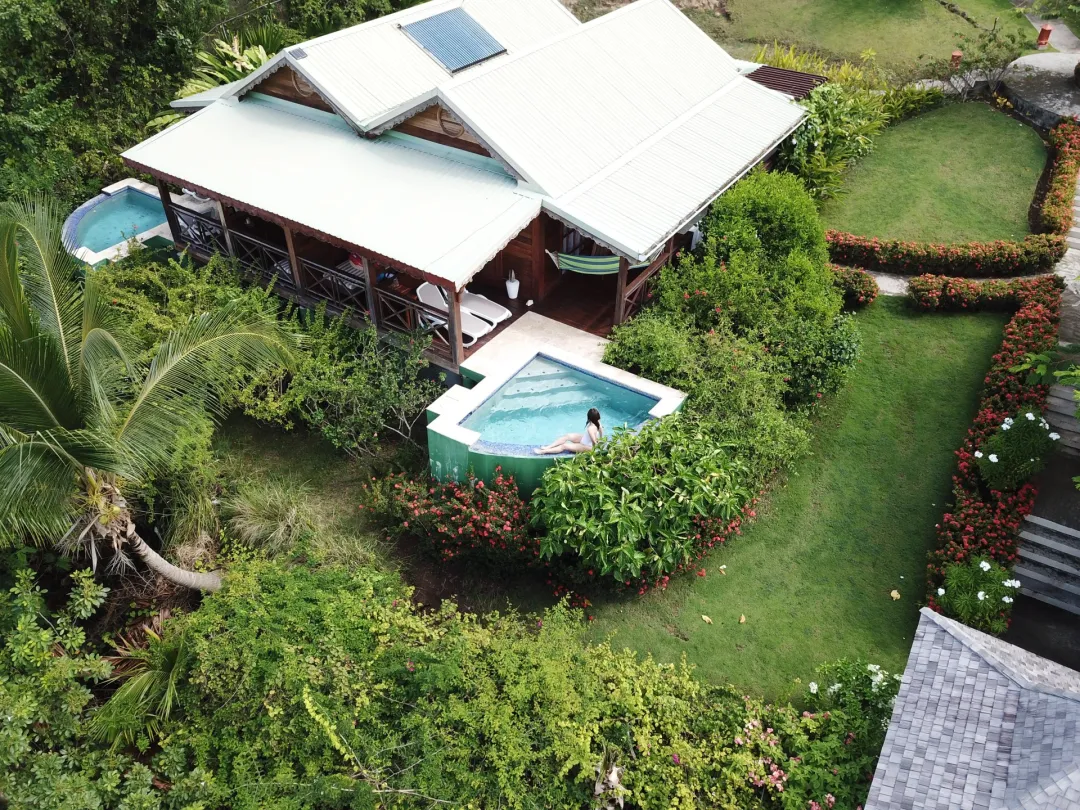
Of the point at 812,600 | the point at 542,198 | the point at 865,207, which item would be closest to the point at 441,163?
the point at 542,198

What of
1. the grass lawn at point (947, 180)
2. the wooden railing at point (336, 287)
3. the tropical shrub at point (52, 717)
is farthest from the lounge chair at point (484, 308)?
the grass lawn at point (947, 180)

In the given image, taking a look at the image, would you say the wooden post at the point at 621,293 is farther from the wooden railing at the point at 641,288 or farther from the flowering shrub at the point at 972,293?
the flowering shrub at the point at 972,293

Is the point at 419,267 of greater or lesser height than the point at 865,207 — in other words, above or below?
above

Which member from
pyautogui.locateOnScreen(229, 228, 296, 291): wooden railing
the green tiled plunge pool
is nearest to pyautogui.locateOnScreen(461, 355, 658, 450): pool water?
the green tiled plunge pool

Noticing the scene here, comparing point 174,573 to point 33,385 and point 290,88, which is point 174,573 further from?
point 290,88

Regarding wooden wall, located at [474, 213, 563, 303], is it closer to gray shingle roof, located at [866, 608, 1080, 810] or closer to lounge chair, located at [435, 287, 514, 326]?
lounge chair, located at [435, 287, 514, 326]

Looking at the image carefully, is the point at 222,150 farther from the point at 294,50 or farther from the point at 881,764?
the point at 881,764

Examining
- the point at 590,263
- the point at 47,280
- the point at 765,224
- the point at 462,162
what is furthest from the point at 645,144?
the point at 47,280
